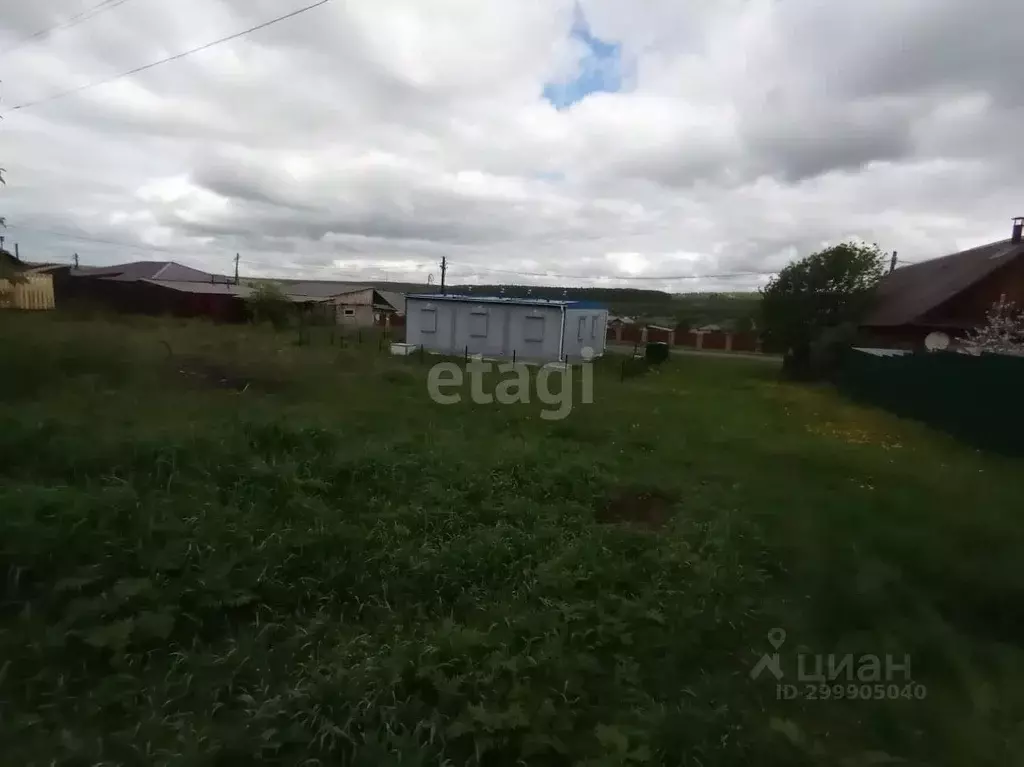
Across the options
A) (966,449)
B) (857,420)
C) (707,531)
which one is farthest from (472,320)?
(707,531)

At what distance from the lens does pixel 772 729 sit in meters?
2.71

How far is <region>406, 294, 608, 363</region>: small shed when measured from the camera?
58.0 feet

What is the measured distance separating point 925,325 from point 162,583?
19289 millimetres

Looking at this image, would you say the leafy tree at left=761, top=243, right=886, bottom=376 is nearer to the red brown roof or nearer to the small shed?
→ the red brown roof

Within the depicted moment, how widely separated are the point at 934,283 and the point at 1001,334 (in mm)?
5590

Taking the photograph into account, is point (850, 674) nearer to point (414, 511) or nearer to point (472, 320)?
point (414, 511)

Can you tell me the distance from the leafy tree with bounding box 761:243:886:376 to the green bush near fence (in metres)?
5.62

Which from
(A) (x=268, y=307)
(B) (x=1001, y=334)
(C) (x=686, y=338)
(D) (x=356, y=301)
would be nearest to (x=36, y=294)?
(A) (x=268, y=307)

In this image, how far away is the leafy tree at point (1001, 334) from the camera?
1416 cm

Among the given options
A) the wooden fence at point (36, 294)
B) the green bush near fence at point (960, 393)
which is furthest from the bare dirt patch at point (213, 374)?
the wooden fence at point (36, 294)

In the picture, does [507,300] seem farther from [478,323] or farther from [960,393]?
[960,393]

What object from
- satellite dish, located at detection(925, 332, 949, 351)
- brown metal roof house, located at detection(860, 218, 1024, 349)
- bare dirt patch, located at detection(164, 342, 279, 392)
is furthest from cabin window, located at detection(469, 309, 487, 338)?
satellite dish, located at detection(925, 332, 949, 351)

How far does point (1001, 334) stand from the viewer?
1456cm

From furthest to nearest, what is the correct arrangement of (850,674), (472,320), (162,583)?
(472,320) < (162,583) < (850,674)
